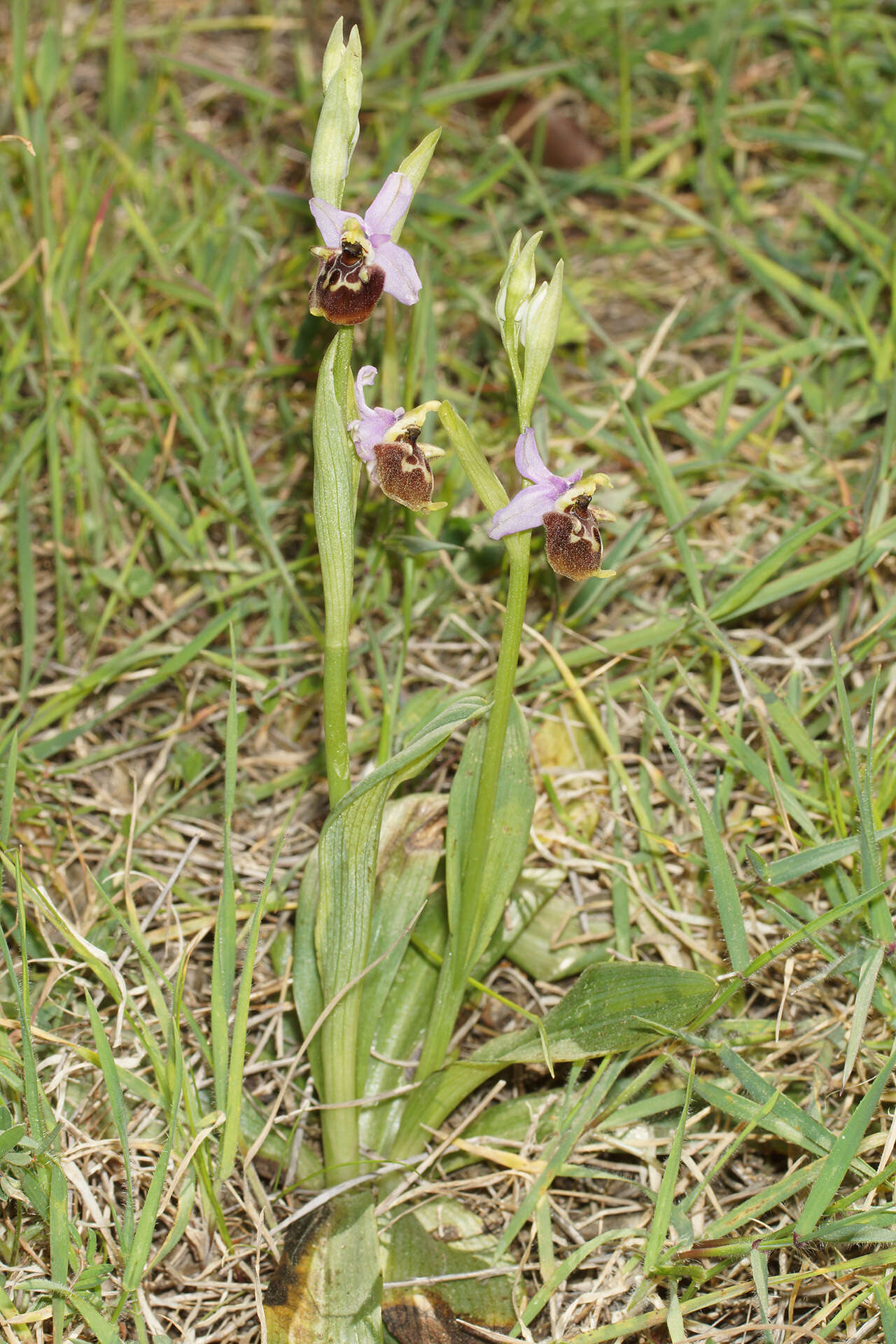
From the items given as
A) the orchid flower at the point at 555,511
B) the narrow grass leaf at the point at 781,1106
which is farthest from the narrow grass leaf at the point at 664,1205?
the orchid flower at the point at 555,511

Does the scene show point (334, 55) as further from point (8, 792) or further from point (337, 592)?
point (8, 792)

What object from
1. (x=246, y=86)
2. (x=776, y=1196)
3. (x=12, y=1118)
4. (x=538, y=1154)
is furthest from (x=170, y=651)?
(x=246, y=86)

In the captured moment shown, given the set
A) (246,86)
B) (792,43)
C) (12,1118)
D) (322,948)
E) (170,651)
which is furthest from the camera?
(792,43)

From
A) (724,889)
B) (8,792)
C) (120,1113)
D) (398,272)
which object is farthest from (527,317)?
(120,1113)

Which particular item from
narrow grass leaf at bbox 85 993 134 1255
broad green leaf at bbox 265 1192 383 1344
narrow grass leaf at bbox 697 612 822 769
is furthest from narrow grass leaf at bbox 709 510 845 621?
narrow grass leaf at bbox 85 993 134 1255

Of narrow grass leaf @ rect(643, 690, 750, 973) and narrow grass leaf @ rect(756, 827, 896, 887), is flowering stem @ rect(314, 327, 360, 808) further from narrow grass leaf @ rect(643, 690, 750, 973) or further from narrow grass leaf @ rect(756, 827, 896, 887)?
narrow grass leaf @ rect(756, 827, 896, 887)

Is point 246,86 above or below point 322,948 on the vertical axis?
above

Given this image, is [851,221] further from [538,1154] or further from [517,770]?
[538,1154]

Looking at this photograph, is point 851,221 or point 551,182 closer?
point 851,221
